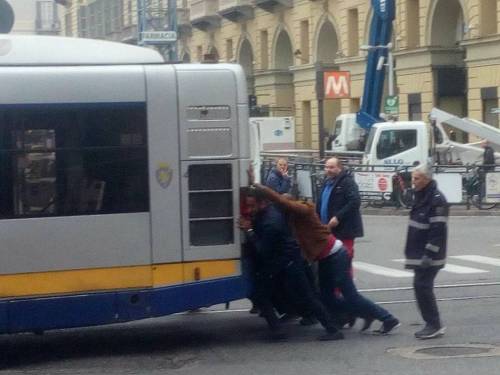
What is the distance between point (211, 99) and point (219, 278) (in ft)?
5.56

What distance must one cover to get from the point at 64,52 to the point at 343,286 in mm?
3573

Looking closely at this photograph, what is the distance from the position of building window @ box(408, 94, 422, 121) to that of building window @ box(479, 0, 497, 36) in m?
5.56

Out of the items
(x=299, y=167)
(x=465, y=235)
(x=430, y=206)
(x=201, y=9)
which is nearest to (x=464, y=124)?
(x=299, y=167)

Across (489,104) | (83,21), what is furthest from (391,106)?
(83,21)

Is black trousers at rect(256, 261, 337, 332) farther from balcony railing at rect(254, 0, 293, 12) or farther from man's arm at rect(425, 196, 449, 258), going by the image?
balcony railing at rect(254, 0, 293, 12)

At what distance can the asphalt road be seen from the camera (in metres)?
11.2

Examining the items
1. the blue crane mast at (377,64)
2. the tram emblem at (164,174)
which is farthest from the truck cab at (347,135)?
the tram emblem at (164,174)

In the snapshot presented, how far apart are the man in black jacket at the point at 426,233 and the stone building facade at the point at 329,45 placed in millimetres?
30355

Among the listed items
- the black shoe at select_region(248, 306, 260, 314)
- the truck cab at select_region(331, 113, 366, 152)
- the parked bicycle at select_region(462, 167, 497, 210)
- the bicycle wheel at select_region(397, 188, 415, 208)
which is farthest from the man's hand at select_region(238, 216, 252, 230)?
the truck cab at select_region(331, 113, 366, 152)

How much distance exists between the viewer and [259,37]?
62.7 m

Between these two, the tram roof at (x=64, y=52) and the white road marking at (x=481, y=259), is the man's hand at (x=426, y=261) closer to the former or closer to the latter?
the tram roof at (x=64, y=52)

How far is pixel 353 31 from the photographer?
172 ft

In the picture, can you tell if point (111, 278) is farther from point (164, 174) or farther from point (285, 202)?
point (285, 202)

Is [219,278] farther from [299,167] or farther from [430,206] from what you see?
[299,167]
